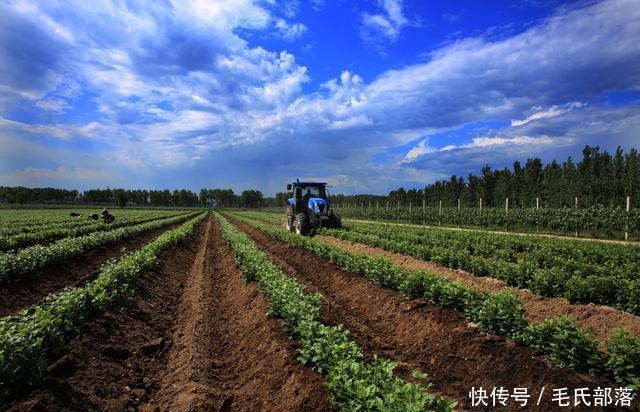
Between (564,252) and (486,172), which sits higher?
(486,172)

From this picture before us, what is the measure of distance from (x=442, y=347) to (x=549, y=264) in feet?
26.4

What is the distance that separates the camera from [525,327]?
5.75 meters

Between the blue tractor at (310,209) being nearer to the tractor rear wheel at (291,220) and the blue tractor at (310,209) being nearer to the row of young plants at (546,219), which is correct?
the tractor rear wheel at (291,220)

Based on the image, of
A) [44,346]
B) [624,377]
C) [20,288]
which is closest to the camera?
[624,377]

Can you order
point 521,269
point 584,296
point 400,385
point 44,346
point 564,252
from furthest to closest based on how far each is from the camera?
point 564,252
point 521,269
point 584,296
point 44,346
point 400,385

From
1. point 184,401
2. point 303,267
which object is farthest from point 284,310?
point 303,267

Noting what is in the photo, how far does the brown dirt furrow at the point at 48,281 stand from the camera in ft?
30.5

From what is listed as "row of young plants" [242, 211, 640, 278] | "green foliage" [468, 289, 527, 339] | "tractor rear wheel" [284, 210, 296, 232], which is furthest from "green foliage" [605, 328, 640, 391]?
"tractor rear wheel" [284, 210, 296, 232]

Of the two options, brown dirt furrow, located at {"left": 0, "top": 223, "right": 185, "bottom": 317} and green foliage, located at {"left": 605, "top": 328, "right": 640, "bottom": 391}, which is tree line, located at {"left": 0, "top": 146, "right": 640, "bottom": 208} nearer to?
brown dirt furrow, located at {"left": 0, "top": 223, "right": 185, "bottom": 317}

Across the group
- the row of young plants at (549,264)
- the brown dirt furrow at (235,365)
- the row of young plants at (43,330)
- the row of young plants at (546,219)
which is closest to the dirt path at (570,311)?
the row of young plants at (549,264)

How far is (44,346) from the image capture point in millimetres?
5148

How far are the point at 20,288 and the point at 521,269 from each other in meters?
13.2

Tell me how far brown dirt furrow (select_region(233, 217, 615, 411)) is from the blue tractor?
11641 millimetres

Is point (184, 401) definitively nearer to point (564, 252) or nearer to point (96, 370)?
point (96, 370)
